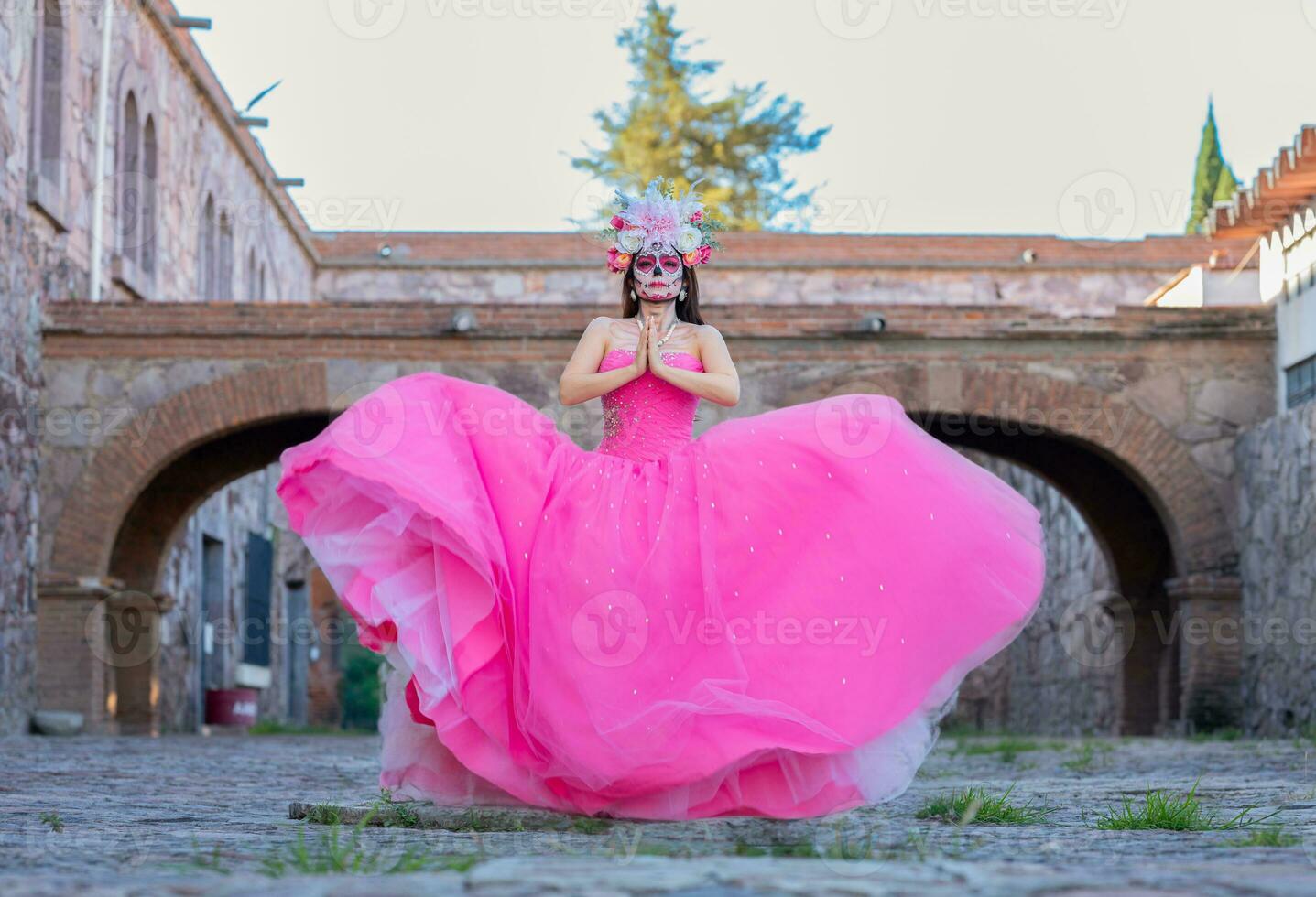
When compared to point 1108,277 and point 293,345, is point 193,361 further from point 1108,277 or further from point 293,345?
point 1108,277

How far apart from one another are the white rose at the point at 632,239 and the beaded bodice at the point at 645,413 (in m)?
0.35

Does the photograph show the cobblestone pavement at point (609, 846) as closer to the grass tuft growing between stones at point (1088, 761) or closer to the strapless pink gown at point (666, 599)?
the strapless pink gown at point (666, 599)

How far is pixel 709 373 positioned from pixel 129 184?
440 inches

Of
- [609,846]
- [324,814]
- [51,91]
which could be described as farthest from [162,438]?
[609,846]

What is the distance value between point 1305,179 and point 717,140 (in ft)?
66.4

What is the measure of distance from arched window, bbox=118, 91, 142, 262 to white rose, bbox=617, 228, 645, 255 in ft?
34.4

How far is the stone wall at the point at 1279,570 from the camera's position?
11344 mm

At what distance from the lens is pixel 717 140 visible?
31812mm

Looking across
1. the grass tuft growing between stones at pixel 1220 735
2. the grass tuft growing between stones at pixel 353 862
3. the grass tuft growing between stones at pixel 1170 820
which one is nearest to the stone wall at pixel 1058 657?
the grass tuft growing between stones at pixel 1220 735

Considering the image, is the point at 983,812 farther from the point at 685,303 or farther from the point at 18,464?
the point at 18,464

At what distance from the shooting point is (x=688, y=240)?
16.9 ft

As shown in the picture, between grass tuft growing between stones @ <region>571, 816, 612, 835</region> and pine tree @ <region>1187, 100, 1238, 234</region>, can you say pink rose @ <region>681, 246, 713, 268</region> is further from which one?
pine tree @ <region>1187, 100, 1238, 234</region>

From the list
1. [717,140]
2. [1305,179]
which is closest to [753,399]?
[1305,179]

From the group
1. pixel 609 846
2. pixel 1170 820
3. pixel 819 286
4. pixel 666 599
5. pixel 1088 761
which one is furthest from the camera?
pixel 819 286
